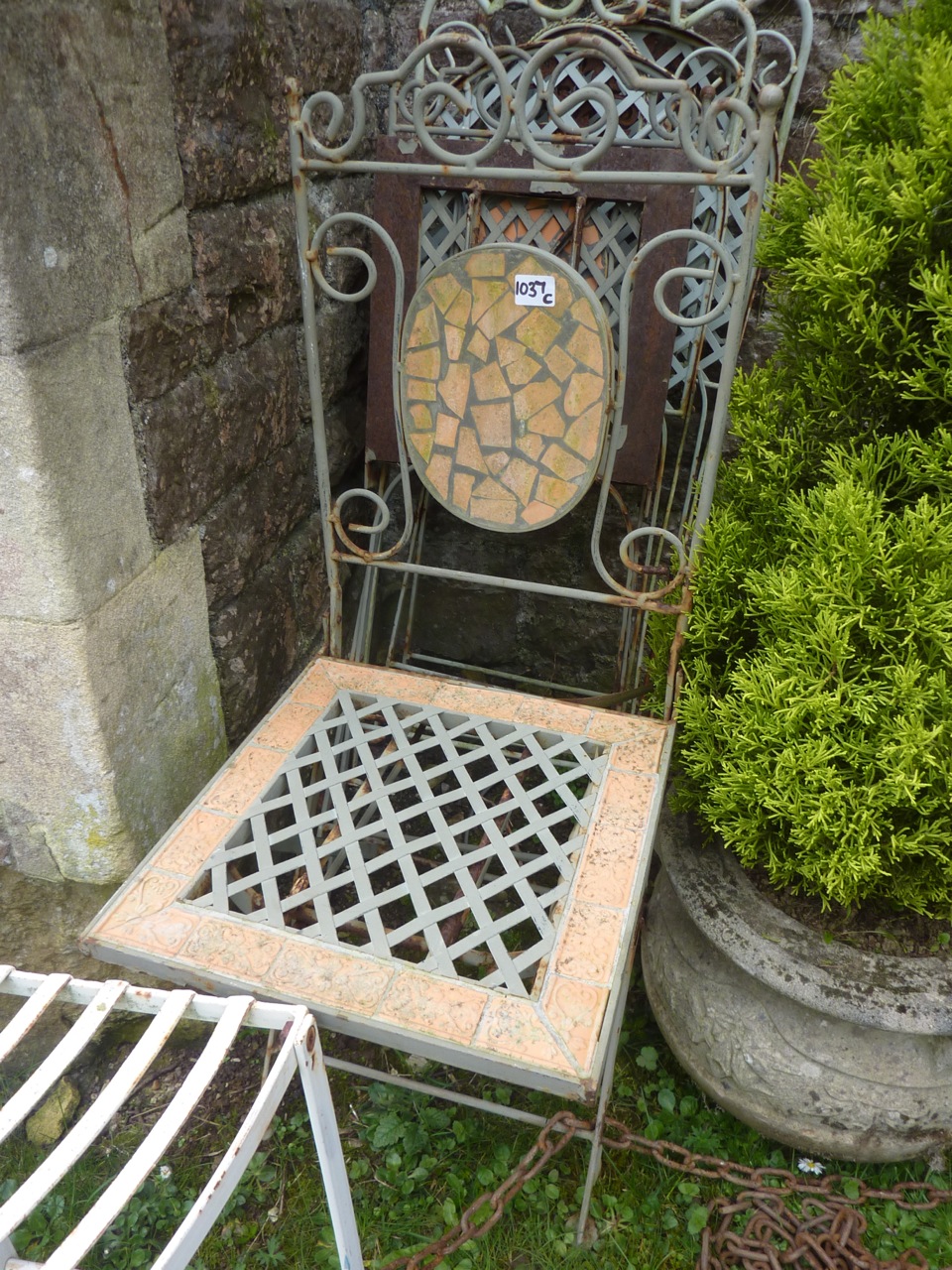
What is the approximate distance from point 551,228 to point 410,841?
128cm

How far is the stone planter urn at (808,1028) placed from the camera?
1.50 metres

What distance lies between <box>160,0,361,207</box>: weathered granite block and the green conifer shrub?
37.7 inches

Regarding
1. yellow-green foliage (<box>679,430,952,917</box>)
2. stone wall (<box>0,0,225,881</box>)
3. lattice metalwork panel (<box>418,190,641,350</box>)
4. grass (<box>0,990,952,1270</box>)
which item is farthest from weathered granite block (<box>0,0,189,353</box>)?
grass (<box>0,990,952,1270</box>)

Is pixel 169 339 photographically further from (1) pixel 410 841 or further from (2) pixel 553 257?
(1) pixel 410 841

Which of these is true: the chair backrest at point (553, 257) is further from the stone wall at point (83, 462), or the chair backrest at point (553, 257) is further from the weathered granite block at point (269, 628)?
the stone wall at point (83, 462)

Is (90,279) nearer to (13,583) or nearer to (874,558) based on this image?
(13,583)

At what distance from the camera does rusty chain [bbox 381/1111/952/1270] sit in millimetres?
1584

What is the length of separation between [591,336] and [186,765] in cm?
112

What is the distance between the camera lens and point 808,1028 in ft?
5.19

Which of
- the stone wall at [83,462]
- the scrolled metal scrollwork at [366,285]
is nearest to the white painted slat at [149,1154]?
the stone wall at [83,462]

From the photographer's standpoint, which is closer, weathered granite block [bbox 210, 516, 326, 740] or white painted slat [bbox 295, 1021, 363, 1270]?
white painted slat [bbox 295, 1021, 363, 1270]

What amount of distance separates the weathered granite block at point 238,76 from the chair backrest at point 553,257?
9cm

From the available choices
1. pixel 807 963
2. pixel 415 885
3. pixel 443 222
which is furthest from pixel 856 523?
pixel 443 222

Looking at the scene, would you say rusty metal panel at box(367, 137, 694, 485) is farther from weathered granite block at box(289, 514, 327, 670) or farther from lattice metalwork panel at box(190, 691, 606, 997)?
lattice metalwork panel at box(190, 691, 606, 997)
